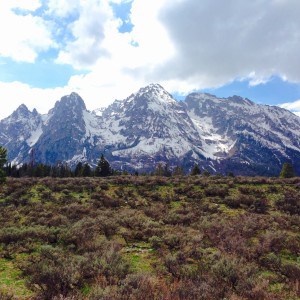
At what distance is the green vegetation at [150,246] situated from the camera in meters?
11.3

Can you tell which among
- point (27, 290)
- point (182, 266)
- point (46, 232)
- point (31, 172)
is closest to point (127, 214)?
point (46, 232)

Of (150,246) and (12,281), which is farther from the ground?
(150,246)

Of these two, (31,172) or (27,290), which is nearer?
Result: (27,290)

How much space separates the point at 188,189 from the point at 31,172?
8297 cm

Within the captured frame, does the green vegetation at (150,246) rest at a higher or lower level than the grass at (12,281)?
higher

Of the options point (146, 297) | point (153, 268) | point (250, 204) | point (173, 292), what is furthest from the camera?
point (250, 204)

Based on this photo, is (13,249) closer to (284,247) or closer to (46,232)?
(46,232)

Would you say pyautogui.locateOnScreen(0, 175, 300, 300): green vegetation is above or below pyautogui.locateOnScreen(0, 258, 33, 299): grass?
above

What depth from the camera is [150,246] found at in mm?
18984

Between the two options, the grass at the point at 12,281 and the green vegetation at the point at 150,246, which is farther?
the grass at the point at 12,281

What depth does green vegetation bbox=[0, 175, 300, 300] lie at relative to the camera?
11297 millimetres

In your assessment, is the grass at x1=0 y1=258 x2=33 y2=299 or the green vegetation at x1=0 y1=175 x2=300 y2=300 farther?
the grass at x1=0 y1=258 x2=33 y2=299

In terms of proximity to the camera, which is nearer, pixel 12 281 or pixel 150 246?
pixel 12 281

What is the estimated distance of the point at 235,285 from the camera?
11.7m
